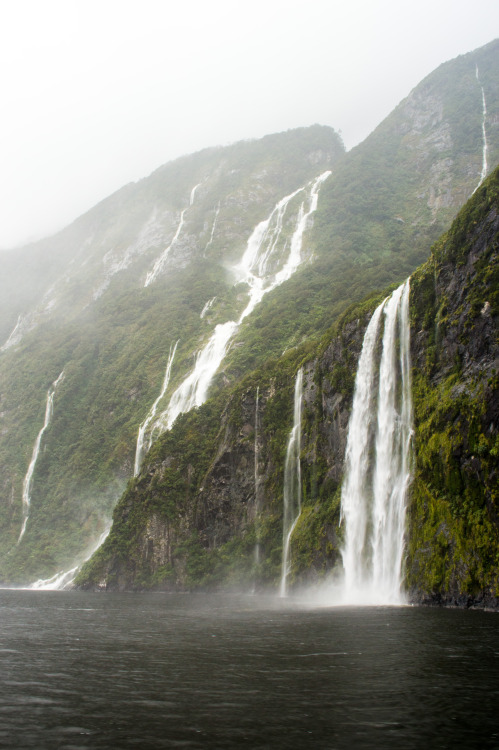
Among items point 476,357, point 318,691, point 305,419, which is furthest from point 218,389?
point 318,691

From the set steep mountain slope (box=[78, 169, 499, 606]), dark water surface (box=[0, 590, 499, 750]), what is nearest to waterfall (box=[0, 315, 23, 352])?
steep mountain slope (box=[78, 169, 499, 606])

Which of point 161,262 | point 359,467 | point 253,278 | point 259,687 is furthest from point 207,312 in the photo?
point 259,687

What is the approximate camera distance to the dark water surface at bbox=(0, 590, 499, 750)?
618cm

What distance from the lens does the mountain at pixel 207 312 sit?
157 ft

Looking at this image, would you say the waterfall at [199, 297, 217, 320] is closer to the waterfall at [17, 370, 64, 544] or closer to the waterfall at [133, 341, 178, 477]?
the waterfall at [133, 341, 178, 477]

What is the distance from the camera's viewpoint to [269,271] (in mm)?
94125

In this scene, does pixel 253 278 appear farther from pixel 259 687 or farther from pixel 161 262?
pixel 259 687

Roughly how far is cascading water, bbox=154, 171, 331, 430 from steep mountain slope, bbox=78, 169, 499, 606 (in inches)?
398

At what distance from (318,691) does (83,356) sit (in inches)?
3670

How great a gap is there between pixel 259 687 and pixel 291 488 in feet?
95.0

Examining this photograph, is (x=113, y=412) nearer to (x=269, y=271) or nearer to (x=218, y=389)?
(x=218, y=389)

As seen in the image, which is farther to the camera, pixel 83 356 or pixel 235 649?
pixel 83 356

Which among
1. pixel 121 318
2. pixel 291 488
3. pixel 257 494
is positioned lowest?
pixel 257 494

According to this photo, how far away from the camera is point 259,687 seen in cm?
852
